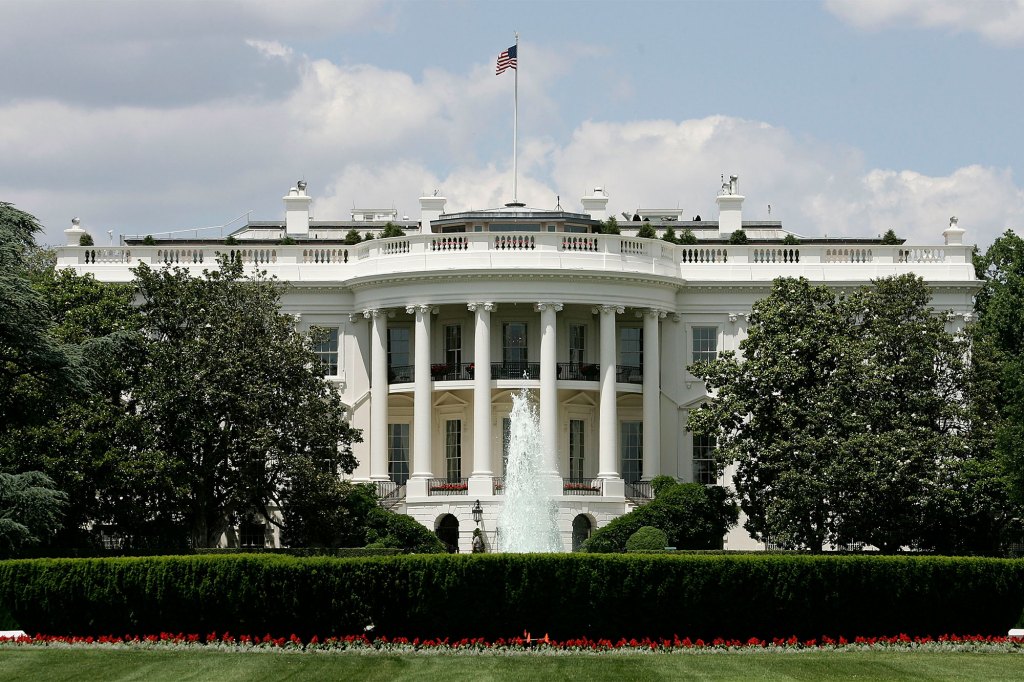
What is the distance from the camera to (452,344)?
6450 cm

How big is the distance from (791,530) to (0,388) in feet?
72.7

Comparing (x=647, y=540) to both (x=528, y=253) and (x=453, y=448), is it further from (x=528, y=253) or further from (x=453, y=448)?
(x=453, y=448)

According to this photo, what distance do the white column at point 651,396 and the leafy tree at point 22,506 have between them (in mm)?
25591

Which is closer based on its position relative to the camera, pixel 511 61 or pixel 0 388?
pixel 0 388

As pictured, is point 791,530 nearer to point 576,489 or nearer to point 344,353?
point 576,489

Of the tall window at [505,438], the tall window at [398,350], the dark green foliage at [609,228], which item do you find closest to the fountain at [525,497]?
the tall window at [505,438]

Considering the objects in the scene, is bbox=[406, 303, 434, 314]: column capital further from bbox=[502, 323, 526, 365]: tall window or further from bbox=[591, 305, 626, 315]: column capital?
bbox=[591, 305, 626, 315]: column capital

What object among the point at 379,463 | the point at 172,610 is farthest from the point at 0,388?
the point at 379,463

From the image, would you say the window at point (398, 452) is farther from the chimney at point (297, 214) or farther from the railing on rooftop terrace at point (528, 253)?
the chimney at point (297, 214)

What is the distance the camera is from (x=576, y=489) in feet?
198

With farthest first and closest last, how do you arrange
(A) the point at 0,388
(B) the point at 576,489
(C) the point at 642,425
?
(C) the point at 642,425, (B) the point at 576,489, (A) the point at 0,388

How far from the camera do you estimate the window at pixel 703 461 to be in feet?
211

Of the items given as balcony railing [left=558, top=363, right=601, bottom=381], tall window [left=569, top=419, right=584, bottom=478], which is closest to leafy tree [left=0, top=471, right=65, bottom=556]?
balcony railing [left=558, top=363, right=601, bottom=381]

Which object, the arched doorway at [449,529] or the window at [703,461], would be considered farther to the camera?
the window at [703,461]
